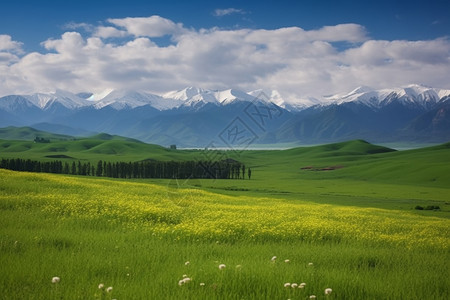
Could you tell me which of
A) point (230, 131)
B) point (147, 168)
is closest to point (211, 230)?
point (230, 131)

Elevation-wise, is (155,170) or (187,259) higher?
(187,259)

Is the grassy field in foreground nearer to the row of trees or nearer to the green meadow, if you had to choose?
the green meadow

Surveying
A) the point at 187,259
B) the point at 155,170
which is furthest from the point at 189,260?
the point at 155,170

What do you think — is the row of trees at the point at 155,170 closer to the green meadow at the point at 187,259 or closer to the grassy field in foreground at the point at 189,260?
the green meadow at the point at 187,259

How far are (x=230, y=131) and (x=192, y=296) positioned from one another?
19441 millimetres

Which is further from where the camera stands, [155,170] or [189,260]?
[155,170]

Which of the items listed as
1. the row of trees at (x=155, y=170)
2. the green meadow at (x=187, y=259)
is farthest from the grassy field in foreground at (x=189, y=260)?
the row of trees at (x=155, y=170)

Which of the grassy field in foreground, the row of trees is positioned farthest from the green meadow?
the row of trees

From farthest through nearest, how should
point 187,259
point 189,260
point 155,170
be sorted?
point 155,170, point 187,259, point 189,260

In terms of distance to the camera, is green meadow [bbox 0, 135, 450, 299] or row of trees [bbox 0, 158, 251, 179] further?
row of trees [bbox 0, 158, 251, 179]

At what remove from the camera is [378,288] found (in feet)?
27.9

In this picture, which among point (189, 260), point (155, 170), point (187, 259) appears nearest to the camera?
point (189, 260)

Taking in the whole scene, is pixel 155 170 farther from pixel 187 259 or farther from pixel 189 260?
pixel 189 260

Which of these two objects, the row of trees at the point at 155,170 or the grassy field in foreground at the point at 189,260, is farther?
the row of trees at the point at 155,170
